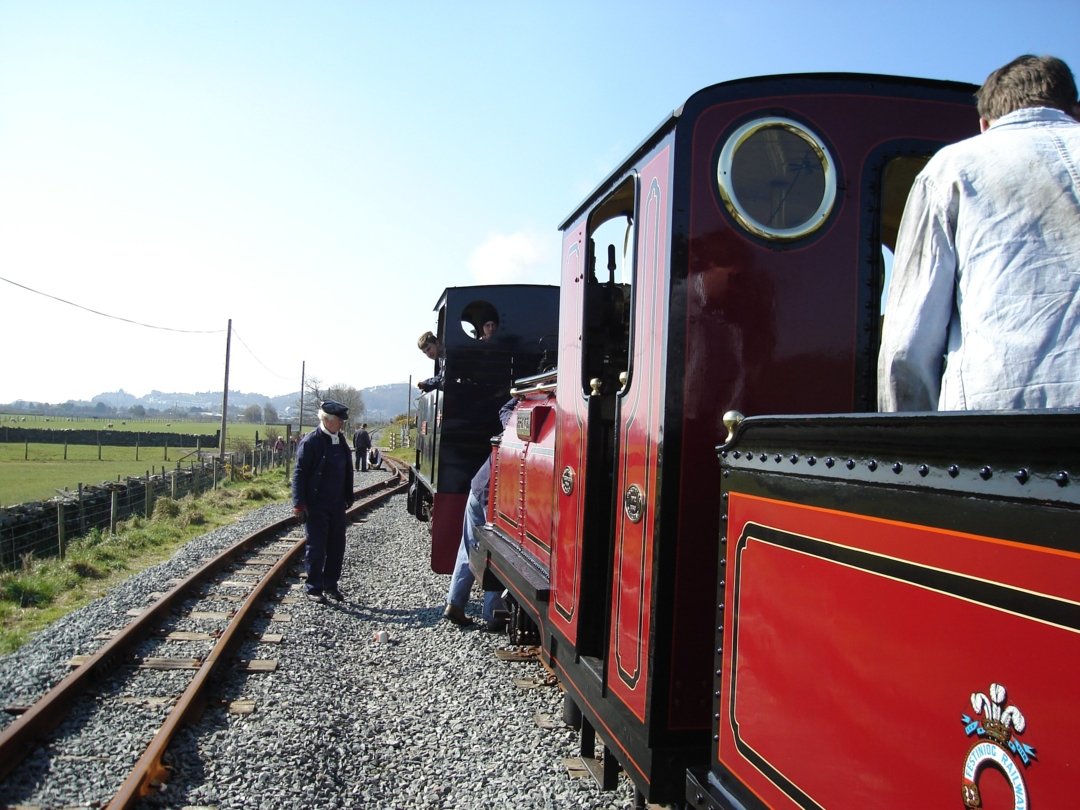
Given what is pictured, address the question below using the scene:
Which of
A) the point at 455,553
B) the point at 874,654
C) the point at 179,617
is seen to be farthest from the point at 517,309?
the point at 874,654

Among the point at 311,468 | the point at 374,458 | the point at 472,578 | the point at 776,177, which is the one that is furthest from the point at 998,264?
the point at 374,458

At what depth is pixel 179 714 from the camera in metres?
4.39

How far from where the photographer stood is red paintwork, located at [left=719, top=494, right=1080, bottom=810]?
119cm

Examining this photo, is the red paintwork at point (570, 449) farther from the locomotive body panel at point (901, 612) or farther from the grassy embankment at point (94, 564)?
the grassy embankment at point (94, 564)

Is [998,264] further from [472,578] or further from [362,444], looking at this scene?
[362,444]

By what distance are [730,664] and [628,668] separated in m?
0.72

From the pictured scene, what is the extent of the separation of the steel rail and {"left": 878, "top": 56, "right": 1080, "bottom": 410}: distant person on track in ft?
11.8

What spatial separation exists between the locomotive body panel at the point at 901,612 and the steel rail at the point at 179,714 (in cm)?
282

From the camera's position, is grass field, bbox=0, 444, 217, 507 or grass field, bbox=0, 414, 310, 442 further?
grass field, bbox=0, 414, 310, 442

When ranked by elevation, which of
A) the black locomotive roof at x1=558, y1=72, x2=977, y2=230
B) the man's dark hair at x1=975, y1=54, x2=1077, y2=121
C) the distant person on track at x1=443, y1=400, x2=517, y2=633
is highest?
the black locomotive roof at x1=558, y1=72, x2=977, y2=230

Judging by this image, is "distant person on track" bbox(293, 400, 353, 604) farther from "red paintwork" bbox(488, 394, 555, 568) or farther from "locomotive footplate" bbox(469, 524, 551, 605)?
"red paintwork" bbox(488, 394, 555, 568)

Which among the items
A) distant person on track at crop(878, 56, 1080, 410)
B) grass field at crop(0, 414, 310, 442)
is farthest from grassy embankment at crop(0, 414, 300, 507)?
distant person on track at crop(878, 56, 1080, 410)

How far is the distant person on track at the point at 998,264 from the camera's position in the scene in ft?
5.05

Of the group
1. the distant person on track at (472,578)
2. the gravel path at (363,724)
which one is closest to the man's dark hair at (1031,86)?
the gravel path at (363,724)
